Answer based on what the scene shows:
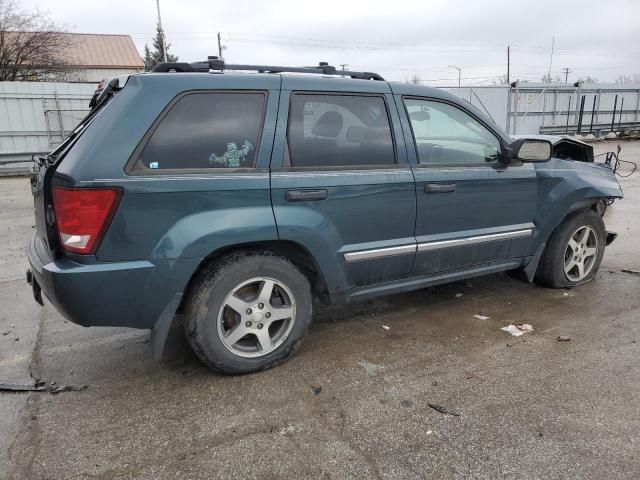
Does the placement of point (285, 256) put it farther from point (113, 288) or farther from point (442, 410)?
point (442, 410)

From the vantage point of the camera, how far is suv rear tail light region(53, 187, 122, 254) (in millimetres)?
2564

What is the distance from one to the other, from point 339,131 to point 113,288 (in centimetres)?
170

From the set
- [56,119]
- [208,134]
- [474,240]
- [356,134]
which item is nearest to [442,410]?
[474,240]

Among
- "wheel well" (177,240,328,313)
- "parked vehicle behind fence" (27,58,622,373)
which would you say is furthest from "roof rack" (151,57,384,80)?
A: "wheel well" (177,240,328,313)

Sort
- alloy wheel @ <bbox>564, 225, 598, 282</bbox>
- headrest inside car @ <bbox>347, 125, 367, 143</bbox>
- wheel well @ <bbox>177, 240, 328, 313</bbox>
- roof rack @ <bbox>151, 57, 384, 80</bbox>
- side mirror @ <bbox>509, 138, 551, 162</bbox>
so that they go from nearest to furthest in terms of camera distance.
Answer: wheel well @ <bbox>177, 240, 328, 313</bbox> < roof rack @ <bbox>151, 57, 384, 80</bbox> < headrest inside car @ <bbox>347, 125, 367, 143</bbox> < side mirror @ <bbox>509, 138, 551, 162</bbox> < alloy wheel @ <bbox>564, 225, 598, 282</bbox>

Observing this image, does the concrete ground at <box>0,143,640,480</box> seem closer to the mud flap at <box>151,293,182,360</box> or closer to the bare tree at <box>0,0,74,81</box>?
the mud flap at <box>151,293,182,360</box>

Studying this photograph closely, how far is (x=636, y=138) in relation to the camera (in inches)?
980

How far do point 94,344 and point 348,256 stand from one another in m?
2.00

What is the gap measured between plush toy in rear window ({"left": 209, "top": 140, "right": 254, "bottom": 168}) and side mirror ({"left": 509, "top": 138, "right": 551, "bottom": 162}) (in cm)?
214

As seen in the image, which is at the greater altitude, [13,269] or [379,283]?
[379,283]

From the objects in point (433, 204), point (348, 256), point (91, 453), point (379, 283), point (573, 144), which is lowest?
point (91, 453)

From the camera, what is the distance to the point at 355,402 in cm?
283

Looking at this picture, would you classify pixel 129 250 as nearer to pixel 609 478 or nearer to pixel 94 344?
pixel 94 344

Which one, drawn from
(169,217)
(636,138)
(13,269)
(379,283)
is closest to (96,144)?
(169,217)
